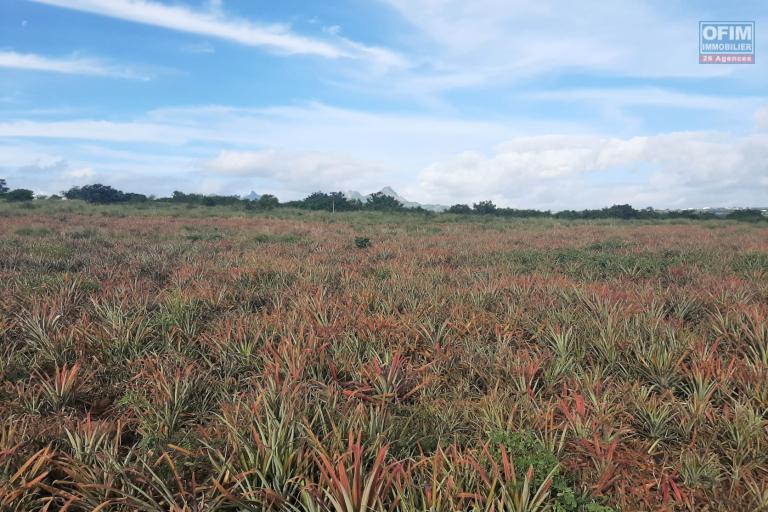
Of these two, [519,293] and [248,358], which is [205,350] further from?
[519,293]

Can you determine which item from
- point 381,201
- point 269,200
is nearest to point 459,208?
point 381,201

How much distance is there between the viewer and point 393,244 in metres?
15.5

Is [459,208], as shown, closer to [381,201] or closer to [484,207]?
[484,207]

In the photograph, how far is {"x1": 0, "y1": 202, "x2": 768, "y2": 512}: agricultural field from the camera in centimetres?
258

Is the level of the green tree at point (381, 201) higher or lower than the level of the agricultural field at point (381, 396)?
higher

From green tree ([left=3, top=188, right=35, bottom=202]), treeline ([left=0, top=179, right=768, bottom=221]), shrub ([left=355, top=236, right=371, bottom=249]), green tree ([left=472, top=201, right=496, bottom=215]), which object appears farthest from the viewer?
green tree ([left=472, top=201, right=496, bottom=215])

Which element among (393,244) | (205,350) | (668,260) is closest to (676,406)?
(205,350)

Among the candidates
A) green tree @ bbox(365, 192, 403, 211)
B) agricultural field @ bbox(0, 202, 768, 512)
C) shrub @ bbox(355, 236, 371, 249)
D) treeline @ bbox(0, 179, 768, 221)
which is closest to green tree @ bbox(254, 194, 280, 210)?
treeline @ bbox(0, 179, 768, 221)

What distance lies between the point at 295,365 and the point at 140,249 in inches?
427

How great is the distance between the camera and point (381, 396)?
3732 mm

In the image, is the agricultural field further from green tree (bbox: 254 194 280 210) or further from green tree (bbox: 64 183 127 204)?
green tree (bbox: 64 183 127 204)

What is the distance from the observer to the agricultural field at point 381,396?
2.58 m

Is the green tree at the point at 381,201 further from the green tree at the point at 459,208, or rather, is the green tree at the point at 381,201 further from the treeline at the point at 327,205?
the green tree at the point at 459,208

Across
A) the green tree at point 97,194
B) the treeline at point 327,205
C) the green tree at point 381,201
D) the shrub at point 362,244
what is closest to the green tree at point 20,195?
the treeline at point 327,205
